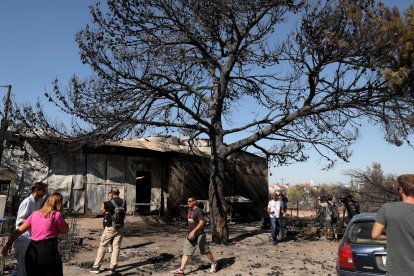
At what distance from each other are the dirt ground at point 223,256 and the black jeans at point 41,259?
3664 mm

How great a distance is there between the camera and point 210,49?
45.0 ft

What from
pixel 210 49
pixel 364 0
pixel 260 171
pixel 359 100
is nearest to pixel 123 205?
pixel 210 49

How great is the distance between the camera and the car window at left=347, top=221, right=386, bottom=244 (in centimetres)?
606

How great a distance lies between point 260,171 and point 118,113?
15.6m

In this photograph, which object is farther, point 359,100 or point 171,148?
point 171,148

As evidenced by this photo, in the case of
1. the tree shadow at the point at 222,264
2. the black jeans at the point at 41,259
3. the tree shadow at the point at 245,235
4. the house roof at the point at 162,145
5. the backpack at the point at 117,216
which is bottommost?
the tree shadow at the point at 222,264

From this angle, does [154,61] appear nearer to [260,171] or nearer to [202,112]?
[202,112]

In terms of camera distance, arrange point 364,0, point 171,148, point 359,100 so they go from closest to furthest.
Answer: point 364,0 < point 359,100 < point 171,148

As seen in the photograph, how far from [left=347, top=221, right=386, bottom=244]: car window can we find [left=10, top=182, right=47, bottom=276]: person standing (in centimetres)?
485

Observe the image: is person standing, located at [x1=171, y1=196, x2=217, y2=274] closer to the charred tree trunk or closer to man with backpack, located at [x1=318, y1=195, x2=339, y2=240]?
the charred tree trunk

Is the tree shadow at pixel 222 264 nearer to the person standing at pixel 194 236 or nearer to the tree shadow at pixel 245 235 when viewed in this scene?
the person standing at pixel 194 236

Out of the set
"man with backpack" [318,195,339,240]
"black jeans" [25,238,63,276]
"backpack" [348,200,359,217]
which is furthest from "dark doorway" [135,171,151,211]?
"black jeans" [25,238,63,276]

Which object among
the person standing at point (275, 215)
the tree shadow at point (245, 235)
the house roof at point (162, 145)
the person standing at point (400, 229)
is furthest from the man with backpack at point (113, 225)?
the house roof at point (162, 145)

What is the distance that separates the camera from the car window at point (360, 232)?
239 inches
